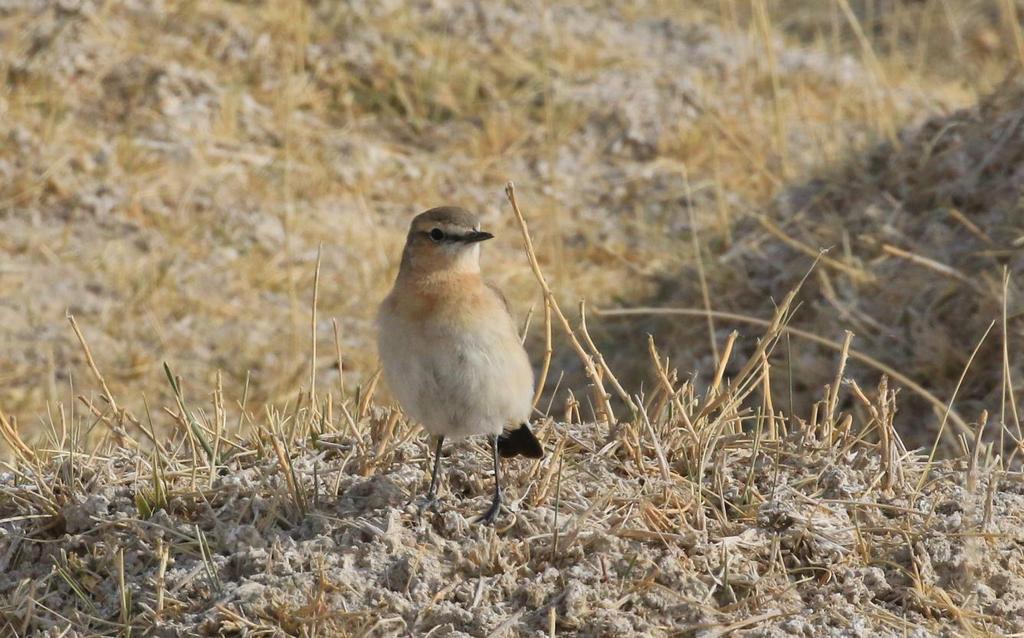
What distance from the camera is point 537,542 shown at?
4.09 metres

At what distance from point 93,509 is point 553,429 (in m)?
1.45

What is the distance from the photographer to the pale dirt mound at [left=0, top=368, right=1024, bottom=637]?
12.8 ft

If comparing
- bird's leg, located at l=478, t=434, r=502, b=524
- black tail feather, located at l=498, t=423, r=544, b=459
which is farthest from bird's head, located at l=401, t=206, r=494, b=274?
bird's leg, located at l=478, t=434, r=502, b=524

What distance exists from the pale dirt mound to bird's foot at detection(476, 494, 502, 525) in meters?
0.04

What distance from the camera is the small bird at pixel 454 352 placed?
4.38 metres

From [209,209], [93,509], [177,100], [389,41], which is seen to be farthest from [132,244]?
[93,509]

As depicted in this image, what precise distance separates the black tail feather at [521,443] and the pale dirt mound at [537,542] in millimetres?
50

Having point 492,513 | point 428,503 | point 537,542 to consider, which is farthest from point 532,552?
point 428,503

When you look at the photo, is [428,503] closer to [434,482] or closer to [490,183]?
[434,482]

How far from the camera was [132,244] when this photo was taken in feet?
29.8

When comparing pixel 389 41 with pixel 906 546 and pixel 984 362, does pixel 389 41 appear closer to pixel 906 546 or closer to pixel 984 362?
pixel 984 362

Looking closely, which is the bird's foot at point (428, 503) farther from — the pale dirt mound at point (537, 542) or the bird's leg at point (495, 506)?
the bird's leg at point (495, 506)

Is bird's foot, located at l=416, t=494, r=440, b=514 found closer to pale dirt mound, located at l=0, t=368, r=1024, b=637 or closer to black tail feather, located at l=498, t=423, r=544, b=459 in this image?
Result: pale dirt mound, located at l=0, t=368, r=1024, b=637

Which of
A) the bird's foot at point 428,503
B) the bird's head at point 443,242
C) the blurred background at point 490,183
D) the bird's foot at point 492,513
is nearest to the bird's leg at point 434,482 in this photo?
the bird's foot at point 428,503
